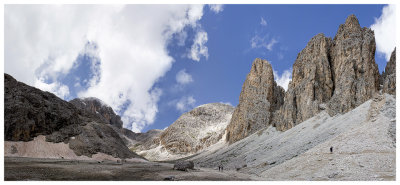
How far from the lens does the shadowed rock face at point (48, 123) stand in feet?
220

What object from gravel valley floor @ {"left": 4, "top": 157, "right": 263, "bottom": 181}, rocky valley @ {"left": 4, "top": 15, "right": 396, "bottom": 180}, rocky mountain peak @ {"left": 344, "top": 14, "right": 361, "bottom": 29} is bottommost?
gravel valley floor @ {"left": 4, "top": 157, "right": 263, "bottom": 181}

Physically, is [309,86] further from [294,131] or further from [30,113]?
[30,113]

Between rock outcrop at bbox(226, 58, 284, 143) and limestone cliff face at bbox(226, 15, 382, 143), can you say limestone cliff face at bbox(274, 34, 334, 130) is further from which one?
rock outcrop at bbox(226, 58, 284, 143)

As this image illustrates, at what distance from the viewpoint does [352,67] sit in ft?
258

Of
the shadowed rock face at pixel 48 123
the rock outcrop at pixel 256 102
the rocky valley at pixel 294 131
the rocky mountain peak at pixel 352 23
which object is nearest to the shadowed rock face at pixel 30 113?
the shadowed rock face at pixel 48 123

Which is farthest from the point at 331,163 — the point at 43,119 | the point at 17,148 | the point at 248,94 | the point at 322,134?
the point at 248,94

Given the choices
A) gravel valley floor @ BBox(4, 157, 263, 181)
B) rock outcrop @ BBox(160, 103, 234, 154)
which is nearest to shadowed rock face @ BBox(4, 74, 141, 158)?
gravel valley floor @ BBox(4, 157, 263, 181)

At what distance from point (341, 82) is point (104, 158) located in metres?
78.7

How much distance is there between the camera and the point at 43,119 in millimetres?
74812

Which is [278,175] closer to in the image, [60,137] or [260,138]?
[260,138]

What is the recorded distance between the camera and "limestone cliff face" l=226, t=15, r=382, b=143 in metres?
72.5

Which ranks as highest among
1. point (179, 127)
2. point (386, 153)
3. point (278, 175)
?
point (179, 127)

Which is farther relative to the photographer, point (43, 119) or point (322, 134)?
point (43, 119)

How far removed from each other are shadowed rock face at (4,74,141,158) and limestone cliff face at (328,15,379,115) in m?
72.3
